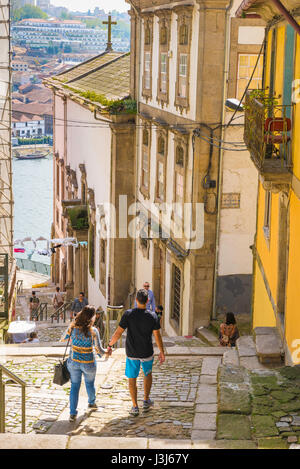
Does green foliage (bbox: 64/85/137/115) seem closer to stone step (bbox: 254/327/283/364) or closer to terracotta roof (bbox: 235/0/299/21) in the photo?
terracotta roof (bbox: 235/0/299/21)

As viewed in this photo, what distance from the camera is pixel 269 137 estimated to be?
427 inches

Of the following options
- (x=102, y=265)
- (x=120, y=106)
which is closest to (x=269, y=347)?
(x=120, y=106)

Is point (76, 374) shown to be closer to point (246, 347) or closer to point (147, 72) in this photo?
point (246, 347)

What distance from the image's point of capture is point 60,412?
9.73 metres

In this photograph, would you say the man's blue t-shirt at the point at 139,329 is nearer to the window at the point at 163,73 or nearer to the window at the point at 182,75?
the window at the point at 182,75

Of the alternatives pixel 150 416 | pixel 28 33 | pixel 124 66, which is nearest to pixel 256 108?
pixel 150 416

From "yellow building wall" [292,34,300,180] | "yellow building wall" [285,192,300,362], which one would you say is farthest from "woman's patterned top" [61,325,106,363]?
"yellow building wall" [292,34,300,180]

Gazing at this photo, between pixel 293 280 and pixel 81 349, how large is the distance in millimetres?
3200

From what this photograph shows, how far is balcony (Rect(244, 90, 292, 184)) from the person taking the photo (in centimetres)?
1081

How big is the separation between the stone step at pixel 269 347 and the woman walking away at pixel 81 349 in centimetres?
300

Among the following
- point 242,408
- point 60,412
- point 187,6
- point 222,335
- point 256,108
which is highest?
point 187,6

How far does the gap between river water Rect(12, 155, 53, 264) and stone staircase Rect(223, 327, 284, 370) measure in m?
50.7
